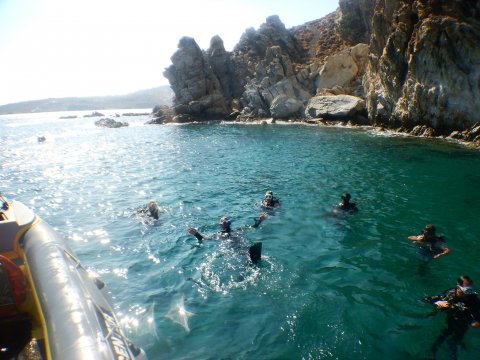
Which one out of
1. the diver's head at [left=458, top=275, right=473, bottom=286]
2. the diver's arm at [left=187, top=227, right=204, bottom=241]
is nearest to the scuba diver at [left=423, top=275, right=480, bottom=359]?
the diver's head at [left=458, top=275, right=473, bottom=286]

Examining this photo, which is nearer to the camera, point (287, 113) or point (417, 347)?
point (417, 347)

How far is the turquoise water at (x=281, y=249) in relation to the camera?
7.83 metres

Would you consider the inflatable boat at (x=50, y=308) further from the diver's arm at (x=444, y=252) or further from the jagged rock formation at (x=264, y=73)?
the jagged rock formation at (x=264, y=73)

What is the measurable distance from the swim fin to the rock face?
29.2 metres

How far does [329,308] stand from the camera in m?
8.71

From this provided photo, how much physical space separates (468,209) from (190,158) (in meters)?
24.2

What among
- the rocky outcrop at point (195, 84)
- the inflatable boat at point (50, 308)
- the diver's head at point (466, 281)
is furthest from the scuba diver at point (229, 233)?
the rocky outcrop at point (195, 84)

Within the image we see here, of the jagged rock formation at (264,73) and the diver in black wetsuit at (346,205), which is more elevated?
the jagged rock formation at (264,73)

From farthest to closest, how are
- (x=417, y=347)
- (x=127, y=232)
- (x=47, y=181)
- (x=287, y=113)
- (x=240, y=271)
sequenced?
(x=287, y=113), (x=47, y=181), (x=127, y=232), (x=240, y=271), (x=417, y=347)

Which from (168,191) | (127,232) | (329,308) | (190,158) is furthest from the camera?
(190,158)

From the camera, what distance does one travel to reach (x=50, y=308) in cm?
613

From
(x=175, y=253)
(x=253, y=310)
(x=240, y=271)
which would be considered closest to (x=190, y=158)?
(x=175, y=253)

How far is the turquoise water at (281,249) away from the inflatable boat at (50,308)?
2002 millimetres

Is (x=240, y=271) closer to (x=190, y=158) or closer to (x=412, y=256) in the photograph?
(x=412, y=256)
